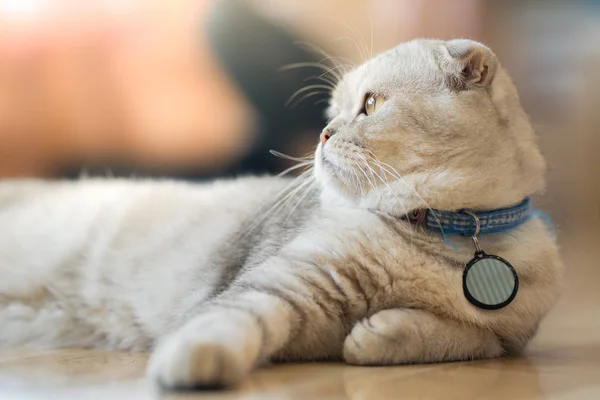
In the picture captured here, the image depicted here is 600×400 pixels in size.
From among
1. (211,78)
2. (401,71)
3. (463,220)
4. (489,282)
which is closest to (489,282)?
(489,282)

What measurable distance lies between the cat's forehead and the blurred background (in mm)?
906

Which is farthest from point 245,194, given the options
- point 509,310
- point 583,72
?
point 583,72

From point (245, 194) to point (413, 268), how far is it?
67 centimetres

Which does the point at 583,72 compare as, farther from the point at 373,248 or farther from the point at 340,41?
the point at 373,248

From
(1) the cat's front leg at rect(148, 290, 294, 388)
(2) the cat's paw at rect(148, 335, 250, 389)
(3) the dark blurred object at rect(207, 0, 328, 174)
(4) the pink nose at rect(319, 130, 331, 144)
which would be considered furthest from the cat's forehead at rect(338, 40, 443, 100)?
(3) the dark blurred object at rect(207, 0, 328, 174)

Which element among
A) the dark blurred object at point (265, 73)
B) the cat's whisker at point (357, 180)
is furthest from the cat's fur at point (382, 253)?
the dark blurred object at point (265, 73)

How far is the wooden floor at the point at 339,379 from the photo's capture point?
979mm

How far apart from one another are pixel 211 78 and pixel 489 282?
1519mm

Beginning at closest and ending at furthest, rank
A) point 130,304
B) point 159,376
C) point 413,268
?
1. point 159,376
2. point 413,268
3. point 130,304

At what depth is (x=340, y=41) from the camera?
225cm

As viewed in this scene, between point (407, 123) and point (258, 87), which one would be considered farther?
point (258, 87)

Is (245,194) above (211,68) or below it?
below

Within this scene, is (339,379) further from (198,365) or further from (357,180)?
(357,180)

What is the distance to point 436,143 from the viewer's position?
1.26 m
